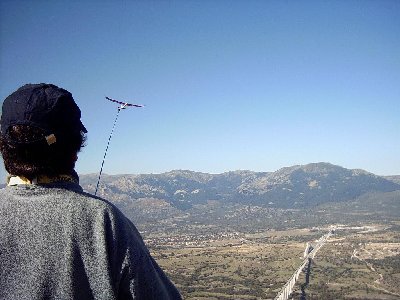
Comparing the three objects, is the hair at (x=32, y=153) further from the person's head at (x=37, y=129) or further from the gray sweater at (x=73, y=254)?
the gray sweater at (x=73, y=254)

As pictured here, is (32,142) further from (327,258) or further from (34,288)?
(327,258)

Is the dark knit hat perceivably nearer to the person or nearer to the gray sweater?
the person

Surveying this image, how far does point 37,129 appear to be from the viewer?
1.48 m

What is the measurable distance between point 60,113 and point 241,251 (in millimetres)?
101301

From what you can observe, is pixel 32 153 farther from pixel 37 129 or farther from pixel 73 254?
pixel 73 254

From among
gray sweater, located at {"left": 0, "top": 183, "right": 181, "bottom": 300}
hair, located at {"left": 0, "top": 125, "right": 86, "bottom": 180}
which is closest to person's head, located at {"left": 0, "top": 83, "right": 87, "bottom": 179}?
hair, located at {"left": 0, "top": 125, "right": 86, "bottom": 180}

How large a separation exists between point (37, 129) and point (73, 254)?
1.69ft

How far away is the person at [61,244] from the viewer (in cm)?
133

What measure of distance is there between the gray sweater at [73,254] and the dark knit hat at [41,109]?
0.30 meters

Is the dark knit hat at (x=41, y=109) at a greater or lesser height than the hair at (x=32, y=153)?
greater

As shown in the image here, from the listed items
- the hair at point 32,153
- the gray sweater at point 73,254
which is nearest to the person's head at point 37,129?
the hair at point 32,153

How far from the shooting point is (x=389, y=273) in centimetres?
6850

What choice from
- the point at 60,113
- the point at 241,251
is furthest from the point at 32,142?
the point at 241,251

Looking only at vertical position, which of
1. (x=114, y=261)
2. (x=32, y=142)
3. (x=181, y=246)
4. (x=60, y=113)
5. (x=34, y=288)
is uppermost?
(x=60, y=113)
